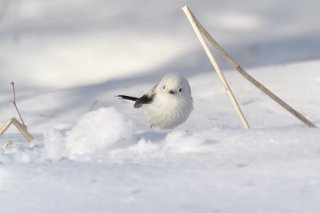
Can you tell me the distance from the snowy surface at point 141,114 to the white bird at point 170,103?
24cm

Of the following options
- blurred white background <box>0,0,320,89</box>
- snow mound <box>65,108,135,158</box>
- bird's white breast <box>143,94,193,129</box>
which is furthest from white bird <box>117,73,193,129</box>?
blurred white background <box>0,0,320,89</box>

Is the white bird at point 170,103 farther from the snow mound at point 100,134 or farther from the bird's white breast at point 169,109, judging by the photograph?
the snow mound at point 100,134

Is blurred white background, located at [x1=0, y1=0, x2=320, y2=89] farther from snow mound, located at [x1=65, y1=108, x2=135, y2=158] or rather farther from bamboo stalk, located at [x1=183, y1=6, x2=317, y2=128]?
snow mound, located at [x1=65, y1=108, x2=135, y2=158]

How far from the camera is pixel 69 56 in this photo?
14.6ft

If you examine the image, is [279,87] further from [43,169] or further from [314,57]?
[43,169]

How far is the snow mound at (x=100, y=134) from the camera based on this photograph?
1.56 meters

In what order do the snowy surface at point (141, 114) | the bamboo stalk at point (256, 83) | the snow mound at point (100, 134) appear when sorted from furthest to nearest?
the bamboo stalk at point (256, 83) < the snow mound at point (100, 134) < the snowy surface at point (141, 114)

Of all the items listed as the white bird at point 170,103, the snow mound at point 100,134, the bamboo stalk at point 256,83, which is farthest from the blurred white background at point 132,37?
the snow mound at point 100,134

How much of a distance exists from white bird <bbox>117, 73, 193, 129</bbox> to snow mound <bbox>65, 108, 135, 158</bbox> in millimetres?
1156

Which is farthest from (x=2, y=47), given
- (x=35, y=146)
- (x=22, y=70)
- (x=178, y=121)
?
(x=35, y=146)

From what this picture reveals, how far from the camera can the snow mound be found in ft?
5.12

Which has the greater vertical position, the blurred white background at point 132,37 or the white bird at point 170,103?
the blurred white background at point 132,37

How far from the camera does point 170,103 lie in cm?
277

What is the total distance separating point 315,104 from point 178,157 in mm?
2071
